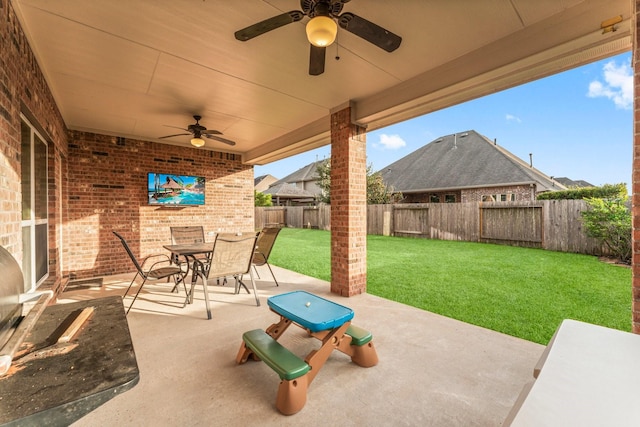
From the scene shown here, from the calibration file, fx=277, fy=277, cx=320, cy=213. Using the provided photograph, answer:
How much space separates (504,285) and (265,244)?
3889mm

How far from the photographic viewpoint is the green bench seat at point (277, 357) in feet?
5.69

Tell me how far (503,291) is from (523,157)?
16573 mm

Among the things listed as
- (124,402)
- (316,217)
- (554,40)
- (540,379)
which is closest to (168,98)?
(124,402)

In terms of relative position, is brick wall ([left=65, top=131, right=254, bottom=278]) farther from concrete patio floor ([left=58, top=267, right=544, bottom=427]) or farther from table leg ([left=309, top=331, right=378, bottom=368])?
table leg ([left=309, top=331, right=378, bottom=368])

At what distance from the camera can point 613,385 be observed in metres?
0.74

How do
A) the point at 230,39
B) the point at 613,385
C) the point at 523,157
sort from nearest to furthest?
the point at 613,385 < the point at 230,39 < the point at 523,157

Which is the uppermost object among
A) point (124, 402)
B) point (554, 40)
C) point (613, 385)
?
point (554, 40)

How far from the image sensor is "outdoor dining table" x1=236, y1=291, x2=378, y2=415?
1735mm

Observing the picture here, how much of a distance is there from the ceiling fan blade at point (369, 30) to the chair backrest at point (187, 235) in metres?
4.76

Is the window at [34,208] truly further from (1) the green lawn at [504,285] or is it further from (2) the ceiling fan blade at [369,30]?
(1) the green lawn at [504,285]

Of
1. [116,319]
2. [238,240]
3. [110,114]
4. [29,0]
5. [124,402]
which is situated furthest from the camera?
[110,114]

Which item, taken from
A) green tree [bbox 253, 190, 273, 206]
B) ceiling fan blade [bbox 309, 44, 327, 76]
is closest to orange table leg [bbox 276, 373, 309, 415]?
ceiling fan blade [bbox 309, 44, 327, 76]

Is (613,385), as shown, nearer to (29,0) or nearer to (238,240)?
(238,240)

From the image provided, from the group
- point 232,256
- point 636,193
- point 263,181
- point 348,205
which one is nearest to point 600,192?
point 348,205
